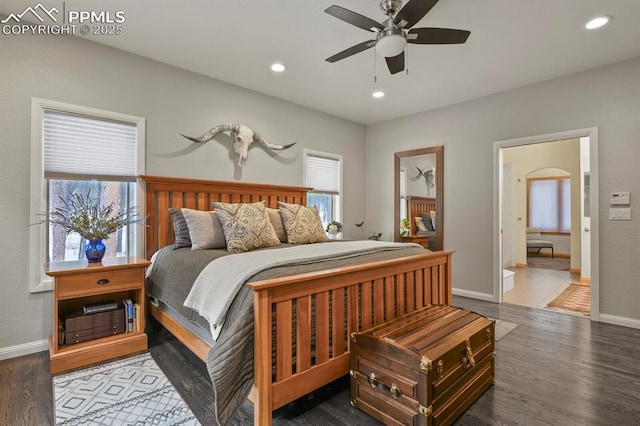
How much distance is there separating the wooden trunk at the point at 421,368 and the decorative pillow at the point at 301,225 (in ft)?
5.02

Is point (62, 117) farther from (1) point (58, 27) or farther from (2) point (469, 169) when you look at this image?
(2) point (469, 169)

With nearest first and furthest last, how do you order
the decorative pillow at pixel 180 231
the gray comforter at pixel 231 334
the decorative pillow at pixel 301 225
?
the gray comforter at pixel 231 334
the decorative pillow at pixel 180 231
the decorative pillow at pixel 301 225

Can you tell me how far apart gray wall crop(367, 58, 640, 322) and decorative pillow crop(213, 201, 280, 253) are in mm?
2956

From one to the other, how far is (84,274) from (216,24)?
7.63ft

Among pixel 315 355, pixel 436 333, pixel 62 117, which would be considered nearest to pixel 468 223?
pixel 436 333

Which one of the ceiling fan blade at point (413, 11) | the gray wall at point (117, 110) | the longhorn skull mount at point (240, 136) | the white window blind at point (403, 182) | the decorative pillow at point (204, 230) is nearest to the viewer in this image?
the ceiling fan blade at point (413, 11)

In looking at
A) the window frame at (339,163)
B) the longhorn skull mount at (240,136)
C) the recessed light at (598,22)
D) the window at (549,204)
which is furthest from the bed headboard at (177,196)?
the window at (549,204)

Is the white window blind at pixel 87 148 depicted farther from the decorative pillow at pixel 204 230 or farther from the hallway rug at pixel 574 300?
the hallway rug at pixel 574 300

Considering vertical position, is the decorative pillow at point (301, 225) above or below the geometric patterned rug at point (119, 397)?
above

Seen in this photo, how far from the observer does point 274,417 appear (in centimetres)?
185

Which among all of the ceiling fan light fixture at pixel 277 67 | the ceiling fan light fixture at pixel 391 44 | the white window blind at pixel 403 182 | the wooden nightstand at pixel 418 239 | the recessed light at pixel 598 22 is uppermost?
the ceiling fan light fixture at pixel 277 67

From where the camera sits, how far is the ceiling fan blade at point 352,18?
2012 millimetres

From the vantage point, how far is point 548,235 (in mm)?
8516

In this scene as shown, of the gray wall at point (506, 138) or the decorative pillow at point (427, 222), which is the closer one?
the gray wall at point (506, 138)
